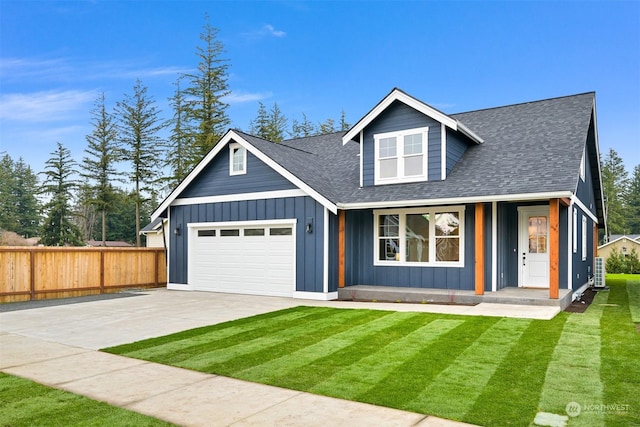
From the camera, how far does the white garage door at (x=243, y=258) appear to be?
1352 centimetres

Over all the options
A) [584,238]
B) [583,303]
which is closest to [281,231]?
[583,303]

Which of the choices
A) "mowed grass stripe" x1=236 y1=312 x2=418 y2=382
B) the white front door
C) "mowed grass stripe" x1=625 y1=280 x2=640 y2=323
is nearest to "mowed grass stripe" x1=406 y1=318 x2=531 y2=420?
"mowed grass stripe" x1=236 y1=312 x2=418 y2=382

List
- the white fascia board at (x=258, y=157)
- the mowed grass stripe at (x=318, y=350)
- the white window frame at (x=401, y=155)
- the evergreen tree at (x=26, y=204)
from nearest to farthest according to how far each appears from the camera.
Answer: the mowed grass stripe at (x=318, y=350) → the white fascia board at (x=258, y=157) → the white window frame at (x=401, y=155) → the evergreen tree at (x=26, y=204)

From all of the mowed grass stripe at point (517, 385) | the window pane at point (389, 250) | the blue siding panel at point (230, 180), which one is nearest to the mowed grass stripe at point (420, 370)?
the mowed grass stripe at point (517, 385)

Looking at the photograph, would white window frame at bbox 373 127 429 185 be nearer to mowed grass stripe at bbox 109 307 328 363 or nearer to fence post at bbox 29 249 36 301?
mowed grass stripe at bbox 109 307 328 363

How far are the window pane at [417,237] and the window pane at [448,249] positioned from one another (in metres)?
0.33

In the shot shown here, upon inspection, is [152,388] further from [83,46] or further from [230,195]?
[83,46]

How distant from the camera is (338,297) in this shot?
41.6ft

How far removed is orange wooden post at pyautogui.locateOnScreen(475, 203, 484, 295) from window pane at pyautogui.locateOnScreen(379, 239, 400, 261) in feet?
8.33

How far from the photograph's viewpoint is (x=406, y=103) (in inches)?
503

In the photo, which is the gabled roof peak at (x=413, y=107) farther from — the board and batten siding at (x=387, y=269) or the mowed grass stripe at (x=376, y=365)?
the mowed grass stripe at (x=376, y=365)

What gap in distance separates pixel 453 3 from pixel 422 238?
1621 centimetres

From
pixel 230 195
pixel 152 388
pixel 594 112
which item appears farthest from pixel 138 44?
pixel 152 388

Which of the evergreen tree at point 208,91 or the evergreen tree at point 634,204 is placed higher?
the evergreen tree at point 208,91
